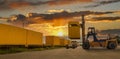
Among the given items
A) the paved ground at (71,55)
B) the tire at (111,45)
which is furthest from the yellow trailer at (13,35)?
the tire at (111,45)

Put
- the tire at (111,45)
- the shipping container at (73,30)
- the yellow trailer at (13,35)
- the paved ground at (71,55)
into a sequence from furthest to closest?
the yellow trailer at (13,35) → the tire at (111,45) → the shipping container at (73,30) → the paved ground at (71,55)

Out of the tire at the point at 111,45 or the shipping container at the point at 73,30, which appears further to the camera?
the tire at the point at 111,45

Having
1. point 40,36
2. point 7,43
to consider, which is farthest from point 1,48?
point 40,36

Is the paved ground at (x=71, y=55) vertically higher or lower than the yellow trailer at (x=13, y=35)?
lower

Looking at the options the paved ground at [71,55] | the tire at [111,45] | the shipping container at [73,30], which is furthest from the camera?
the tire at [111,45]

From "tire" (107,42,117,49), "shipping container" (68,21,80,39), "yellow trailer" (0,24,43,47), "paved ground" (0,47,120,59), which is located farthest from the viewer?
"yellow trailer" (0,24,43,47)

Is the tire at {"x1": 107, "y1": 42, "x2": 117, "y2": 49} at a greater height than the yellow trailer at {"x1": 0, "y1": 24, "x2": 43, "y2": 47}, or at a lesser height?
lesser

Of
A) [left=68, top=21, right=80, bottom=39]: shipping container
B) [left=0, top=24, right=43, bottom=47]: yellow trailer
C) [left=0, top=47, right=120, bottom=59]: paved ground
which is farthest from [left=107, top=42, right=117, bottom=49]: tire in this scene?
[left=0, top=24, right=43, bottom=47]: yellow trailer

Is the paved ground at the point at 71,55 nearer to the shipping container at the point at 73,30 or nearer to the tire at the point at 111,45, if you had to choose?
the shipping container at the point at 73,30

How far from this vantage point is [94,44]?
3756 centimetres

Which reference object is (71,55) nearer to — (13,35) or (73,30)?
(73,30)

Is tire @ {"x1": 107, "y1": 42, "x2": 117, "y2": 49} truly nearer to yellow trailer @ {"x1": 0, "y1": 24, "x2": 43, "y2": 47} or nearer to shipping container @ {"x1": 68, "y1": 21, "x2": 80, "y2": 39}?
shipping container @ {"x1": 68, "y1": 21, "x2": 80, "y2": 39}

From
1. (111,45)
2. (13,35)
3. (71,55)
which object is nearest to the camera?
(71,55)

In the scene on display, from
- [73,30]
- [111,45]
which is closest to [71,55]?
[73,30]
